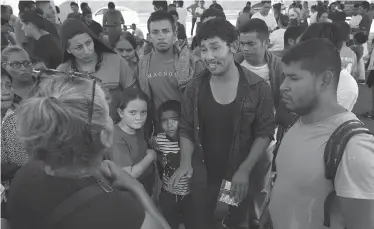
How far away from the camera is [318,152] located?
61.7 inches

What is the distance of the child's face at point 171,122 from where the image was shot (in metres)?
2.94

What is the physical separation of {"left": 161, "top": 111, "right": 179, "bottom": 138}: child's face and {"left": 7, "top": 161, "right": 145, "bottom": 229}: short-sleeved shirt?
66.7 inches

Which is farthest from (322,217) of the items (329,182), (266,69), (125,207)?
(266,69)

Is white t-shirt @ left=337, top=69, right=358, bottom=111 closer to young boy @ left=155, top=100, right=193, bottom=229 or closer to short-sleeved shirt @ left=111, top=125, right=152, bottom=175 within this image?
young boy @ left=155, top=100, right=193, bottom=229

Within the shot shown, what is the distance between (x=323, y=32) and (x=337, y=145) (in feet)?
6.50

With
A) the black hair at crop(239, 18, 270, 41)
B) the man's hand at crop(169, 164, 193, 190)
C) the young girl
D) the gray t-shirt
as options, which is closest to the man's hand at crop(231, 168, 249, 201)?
the man's hand at crop(169, 164, 193, 190)

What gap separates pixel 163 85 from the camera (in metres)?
3.19

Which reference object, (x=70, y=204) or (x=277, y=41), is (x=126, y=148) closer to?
(x=70, y=204)

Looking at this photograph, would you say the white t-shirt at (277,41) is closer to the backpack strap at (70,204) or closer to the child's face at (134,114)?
the child's face at (134,114)

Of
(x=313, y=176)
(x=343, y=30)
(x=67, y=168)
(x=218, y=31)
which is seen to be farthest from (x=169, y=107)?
(x=343, y=30)

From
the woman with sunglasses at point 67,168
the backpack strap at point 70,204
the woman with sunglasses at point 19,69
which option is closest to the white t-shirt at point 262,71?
the woman with sunglasses at point 19,69

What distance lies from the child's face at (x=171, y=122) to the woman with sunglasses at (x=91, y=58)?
532mm

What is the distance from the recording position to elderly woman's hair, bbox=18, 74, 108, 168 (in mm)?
1153

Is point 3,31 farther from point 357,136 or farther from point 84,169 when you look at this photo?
point 357,136
